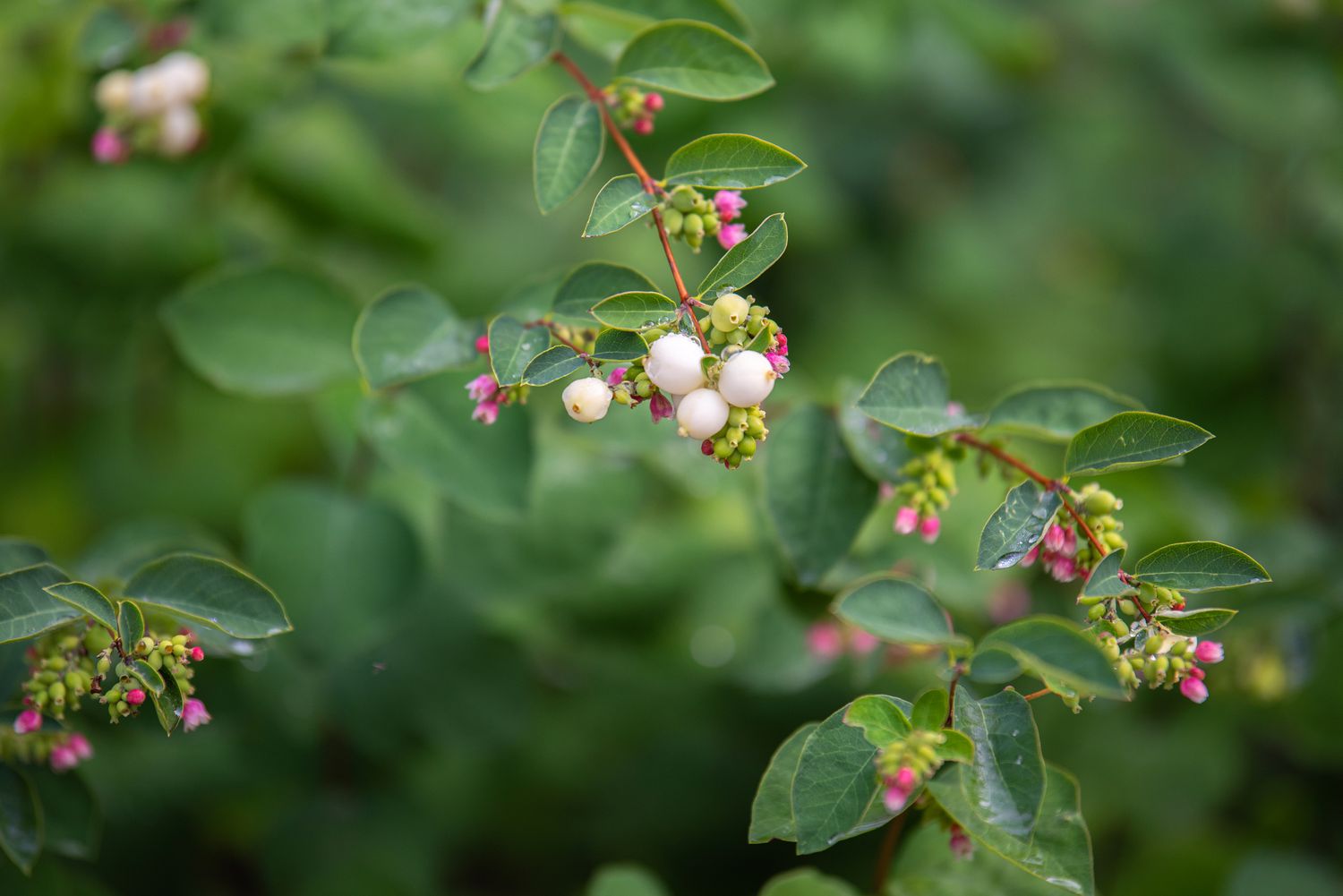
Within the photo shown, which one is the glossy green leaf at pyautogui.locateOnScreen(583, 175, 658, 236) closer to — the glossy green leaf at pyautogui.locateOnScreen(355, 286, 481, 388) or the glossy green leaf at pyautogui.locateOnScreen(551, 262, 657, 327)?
the glossy green leaf at pyautogui.locateOnScreen(551, 262, 657, 327)

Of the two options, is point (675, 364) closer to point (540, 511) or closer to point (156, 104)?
point (540, 511)

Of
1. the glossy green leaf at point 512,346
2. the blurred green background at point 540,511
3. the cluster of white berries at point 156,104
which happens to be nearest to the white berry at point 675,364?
the glossy green leaf at point 512,346

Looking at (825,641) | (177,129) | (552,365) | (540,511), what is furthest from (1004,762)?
(177,129)

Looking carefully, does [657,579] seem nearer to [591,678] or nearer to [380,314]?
[591,678]

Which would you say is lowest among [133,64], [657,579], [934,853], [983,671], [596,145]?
[657,579]

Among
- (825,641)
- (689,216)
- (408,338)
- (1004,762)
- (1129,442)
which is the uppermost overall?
(689,216)

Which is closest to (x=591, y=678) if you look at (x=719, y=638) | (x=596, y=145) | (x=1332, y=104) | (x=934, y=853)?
(x=719, y=638)

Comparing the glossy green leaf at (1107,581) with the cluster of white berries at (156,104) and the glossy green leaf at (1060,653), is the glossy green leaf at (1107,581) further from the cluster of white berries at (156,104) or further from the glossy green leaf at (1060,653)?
the cluster of white berries at (156,104)
